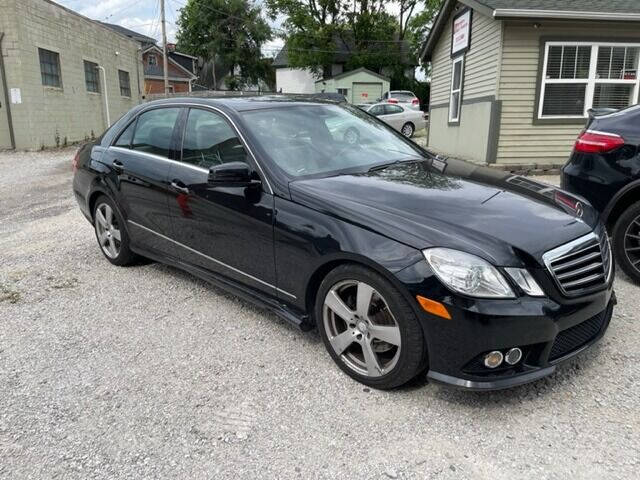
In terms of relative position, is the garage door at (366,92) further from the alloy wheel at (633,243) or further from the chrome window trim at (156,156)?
the alloy wheel at (633,243)

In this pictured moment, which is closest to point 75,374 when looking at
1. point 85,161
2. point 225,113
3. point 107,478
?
point 107,478

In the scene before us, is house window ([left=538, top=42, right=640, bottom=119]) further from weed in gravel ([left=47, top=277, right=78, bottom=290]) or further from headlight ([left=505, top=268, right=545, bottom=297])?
weed in gravel ([left=47, top=277, right=78, bottom=290])

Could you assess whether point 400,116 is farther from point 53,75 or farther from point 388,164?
point 388,164

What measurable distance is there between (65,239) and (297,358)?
4.18m

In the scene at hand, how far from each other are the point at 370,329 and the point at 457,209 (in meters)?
0.81

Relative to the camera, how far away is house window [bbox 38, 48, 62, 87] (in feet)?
57.2

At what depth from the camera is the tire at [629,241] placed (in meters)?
4.22

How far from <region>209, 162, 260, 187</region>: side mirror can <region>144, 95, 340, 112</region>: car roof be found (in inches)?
25.1

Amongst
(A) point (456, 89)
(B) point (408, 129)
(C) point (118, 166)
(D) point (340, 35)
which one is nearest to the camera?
(C) point (118, 166)

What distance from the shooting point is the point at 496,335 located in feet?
8.14

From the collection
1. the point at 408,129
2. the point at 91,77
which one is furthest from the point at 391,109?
the point at 91,77

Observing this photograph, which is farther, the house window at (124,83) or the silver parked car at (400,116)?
Result: the house window at (124,83)

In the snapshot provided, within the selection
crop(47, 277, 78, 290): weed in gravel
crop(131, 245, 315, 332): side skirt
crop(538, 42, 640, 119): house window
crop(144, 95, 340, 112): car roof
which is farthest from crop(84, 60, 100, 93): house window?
crop(131, 245, 315, 332): side skirt

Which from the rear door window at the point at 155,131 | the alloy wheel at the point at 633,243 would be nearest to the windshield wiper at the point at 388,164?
the rear door window at the point at 155,131
